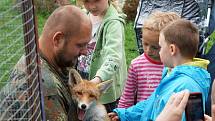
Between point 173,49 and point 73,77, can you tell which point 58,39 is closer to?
point 73,77

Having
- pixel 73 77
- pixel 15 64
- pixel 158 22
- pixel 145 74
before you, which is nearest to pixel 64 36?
pixel 73 77

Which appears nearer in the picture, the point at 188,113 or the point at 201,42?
the point at 188,113

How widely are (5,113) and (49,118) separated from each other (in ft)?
2.37

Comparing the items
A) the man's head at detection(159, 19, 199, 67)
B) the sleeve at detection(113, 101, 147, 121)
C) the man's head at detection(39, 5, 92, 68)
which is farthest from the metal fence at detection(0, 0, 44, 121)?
the sleeve at detection(113, 101, 147, 121)

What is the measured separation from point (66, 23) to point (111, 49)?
4.18 ft

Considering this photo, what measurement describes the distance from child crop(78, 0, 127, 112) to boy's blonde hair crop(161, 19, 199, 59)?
A: 98 cm

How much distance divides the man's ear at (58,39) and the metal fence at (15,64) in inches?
25.0

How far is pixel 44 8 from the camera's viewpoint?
41.9ft

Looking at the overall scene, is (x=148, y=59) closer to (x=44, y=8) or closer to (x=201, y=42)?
(x=201, y=42)

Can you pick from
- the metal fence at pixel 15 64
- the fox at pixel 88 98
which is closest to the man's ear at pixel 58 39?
the fox at pixel 88 98

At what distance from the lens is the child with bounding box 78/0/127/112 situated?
5000 mm

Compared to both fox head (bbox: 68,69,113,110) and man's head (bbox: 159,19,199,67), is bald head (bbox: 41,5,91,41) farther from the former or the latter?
man's head (bbox: 159,19,199,67)

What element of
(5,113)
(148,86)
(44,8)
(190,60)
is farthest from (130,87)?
(44,8)

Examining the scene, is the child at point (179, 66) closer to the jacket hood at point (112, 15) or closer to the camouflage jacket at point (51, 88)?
the camouflage jacket at point (51, 88)
